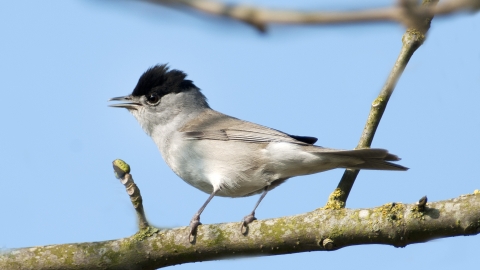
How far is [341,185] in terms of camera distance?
504 cm

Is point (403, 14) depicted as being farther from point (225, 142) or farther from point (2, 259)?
point (225, 142)

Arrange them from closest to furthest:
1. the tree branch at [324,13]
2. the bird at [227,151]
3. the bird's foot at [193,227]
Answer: the tree branch at [324,13], the bird's foot at [193,227], the bird at [227,151]

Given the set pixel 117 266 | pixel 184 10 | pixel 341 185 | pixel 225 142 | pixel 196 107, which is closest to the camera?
pixel 184 10

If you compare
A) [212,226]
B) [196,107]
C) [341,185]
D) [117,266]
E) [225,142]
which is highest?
[196,107]

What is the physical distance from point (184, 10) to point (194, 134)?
5.97m

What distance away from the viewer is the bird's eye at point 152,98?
7.85m

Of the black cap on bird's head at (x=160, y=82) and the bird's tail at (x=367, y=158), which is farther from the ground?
the black cap on bird's head at (x=160, y=82)

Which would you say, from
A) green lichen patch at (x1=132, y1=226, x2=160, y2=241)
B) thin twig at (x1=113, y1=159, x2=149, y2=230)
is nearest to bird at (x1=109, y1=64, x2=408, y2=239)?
green lichen patch at (x1=132, y1=226, x2=160, y2=241)

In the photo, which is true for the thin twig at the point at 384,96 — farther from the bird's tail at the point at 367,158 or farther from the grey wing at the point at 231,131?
the grey wing at the point at 231,131

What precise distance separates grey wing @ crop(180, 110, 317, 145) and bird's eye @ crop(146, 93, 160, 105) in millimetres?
689

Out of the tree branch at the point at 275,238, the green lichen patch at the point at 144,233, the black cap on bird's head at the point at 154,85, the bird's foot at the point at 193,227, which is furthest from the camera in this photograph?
the black cap on bird's head at the point at 154,85

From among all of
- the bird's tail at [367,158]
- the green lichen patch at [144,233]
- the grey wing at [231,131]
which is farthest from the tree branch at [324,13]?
the grey wing at [231,131]

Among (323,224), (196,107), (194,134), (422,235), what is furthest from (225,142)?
(422,235)

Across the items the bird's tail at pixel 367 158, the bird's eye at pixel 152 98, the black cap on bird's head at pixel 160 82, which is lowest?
the bird's tail at pixel 367 158
